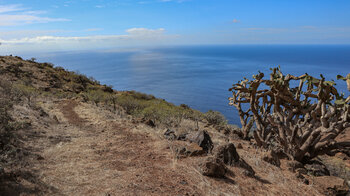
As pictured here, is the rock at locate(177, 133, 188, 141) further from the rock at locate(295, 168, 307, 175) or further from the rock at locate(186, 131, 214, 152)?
the rock at locate(295, 168, 307, 175)

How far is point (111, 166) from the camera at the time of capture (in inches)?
234

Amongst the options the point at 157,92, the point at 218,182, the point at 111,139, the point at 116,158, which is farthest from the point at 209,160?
the point at 157,92

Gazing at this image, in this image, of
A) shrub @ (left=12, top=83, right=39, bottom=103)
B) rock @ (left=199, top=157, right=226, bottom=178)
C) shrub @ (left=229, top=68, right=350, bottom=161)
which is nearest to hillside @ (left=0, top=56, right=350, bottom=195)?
rock @ (left=199, top=157, right=226, bottom=178)

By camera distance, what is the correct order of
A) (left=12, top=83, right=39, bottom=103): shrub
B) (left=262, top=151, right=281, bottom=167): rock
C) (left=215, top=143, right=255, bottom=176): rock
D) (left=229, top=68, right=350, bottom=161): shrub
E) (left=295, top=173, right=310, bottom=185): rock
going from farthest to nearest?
(left=12, top=83, right=39, bottom=103): shrub, (left=229, top=68, right=350, bottom=161): shrub, (left=262, top=151, right=281, bottom=167): rock, (left=215, top=143, right=255, bottom=176): rock, (left=295, top=173, right=310, bottom=185): rock

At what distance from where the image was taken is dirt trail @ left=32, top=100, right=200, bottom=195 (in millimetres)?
4672

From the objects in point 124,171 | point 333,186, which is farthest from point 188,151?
point 333,186

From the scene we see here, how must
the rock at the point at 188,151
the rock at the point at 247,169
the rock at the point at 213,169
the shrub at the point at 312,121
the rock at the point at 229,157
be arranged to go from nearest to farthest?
the rock at the point at 213,169, the rock at the point at 247,169, the rock at the point at 229,157, the rock at the point at 188,151, the shrub at the point at 312,121

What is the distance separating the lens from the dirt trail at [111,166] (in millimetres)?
4672

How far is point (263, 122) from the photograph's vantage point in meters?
10.1

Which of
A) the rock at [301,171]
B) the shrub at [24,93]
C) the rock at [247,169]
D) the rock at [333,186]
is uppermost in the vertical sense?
the shrub at [24,93]

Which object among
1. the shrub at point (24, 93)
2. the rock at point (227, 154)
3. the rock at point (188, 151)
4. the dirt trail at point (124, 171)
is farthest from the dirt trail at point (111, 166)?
the shrub at point (24, 93)

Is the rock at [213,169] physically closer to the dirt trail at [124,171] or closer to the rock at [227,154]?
the dirt trail at [124,171]

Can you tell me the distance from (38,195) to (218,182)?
3.74 meters

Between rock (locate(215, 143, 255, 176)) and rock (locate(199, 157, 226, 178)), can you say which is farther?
rock (locate(215, 143, 255, 176))
